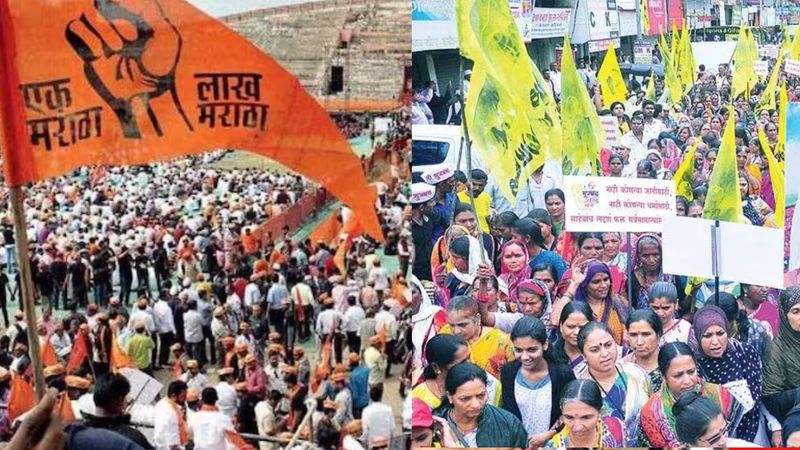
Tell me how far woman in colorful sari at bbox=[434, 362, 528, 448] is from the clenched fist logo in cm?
275

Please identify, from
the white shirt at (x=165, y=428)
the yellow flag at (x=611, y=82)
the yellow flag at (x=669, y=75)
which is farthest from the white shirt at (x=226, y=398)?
the yellow flag at (x=669, y=75)

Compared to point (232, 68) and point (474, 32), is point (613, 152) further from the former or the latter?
point (232, 68)

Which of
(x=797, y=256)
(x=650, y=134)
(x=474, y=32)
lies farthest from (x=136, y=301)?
(x=797, y=256)

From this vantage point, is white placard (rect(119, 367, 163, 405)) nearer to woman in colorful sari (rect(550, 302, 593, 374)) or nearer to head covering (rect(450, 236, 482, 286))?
head covering (rect(450, 236, 482, 286))

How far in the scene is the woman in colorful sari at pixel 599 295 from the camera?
8164mm

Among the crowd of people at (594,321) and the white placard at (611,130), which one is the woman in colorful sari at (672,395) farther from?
the white placard at (611,130)

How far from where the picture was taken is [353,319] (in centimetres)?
783

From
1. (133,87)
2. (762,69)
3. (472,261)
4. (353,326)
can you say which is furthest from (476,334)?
(133,87)

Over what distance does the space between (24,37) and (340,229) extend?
8.77ft

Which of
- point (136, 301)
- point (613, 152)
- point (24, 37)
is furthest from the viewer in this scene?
point (613, 152)

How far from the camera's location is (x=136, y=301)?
780 cm

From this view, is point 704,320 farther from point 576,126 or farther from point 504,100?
point 504,100

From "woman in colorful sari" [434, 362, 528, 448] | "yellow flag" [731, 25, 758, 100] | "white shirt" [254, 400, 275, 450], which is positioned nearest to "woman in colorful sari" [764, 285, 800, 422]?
"yellow flag" [731, 25, 758, 100]

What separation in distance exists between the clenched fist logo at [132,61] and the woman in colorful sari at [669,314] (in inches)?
139
